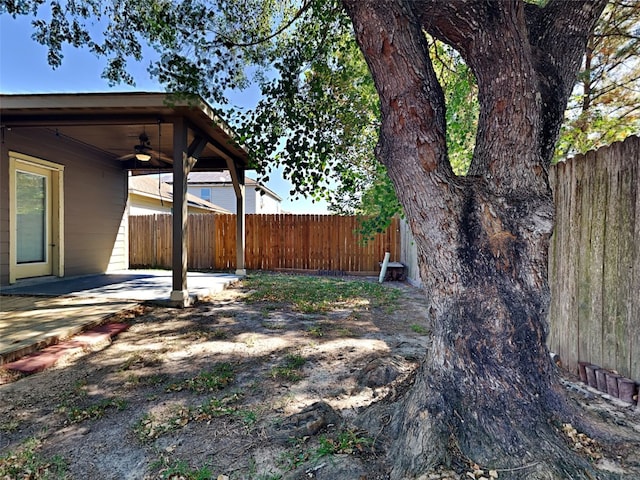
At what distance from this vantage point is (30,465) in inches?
67.5

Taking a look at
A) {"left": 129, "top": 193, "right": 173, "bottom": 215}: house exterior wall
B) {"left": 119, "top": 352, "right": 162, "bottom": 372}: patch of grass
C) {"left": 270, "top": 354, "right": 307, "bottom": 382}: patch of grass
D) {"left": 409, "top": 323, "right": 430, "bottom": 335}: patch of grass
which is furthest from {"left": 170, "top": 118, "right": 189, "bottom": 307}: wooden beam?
{"left": 129, "top": 193, "right": 173, "bottom": 215}: house exterior wall

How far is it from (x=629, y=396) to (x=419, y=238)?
1.80 meters

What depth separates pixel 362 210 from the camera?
6473 mm

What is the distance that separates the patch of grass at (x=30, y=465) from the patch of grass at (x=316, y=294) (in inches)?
137

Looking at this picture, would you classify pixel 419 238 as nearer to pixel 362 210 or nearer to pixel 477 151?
pixel 477 151

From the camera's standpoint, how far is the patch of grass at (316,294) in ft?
18.4

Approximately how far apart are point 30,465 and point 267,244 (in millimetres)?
8814

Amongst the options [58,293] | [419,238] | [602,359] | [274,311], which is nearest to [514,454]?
[419,238]

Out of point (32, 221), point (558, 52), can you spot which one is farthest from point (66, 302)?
point (558, 52)

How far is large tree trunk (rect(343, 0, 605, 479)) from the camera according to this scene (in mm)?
1553

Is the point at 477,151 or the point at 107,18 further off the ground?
the point at 107,18

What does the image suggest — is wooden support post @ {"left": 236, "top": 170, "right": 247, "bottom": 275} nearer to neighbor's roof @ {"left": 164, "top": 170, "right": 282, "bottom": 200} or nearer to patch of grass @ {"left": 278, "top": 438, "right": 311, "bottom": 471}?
patch of grass @ {"left": 278, "top": 438, "right": 311, "bottom": 471}

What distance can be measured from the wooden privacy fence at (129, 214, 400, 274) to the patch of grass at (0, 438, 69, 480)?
8548 mm

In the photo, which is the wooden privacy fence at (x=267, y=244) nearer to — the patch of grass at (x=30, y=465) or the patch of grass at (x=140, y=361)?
the patch of grass at (x=140, y=361)
